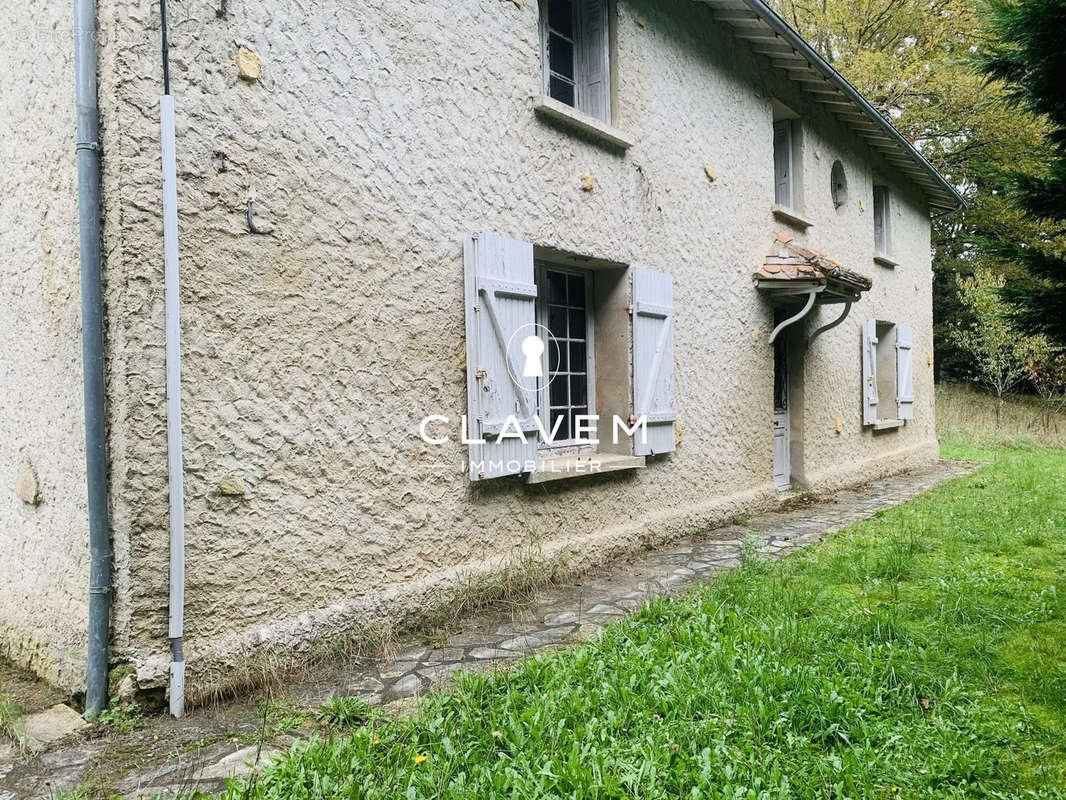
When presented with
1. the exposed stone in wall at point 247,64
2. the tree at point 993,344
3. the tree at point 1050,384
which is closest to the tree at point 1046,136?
the exposed stone in wall at point 247,64

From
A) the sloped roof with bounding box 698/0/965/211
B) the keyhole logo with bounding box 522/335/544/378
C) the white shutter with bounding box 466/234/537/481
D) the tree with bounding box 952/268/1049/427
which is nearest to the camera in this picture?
the white shutter with bounding box 466/234/537/481

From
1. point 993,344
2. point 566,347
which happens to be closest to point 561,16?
point 566,347

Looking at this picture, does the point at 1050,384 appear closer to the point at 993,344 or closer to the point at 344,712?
the point at 993,344

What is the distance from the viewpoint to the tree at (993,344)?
51.2 feet

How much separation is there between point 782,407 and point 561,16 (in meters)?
4.96

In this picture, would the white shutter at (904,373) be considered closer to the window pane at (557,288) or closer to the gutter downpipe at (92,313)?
the window pane at (557,288)

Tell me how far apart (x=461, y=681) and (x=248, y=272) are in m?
2.01

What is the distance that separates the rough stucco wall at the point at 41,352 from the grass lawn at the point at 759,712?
150 cm

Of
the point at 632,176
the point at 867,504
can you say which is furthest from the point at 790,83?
the point at 867,504

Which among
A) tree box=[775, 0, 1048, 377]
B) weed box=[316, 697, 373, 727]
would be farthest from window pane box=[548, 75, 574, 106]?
tree box=[775, 0, 1048, 377]

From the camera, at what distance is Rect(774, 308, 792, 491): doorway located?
26.2 ft

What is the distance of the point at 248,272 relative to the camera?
3088 millimetres

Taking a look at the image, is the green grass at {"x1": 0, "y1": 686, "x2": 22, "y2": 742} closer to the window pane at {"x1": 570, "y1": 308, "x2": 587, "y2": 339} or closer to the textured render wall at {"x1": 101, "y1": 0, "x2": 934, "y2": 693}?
the textured render wall at {"x1": 101, "y1": 0, "x2": 934, "y2": 693}

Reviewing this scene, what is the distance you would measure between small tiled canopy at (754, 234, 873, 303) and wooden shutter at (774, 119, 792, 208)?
1.01m
